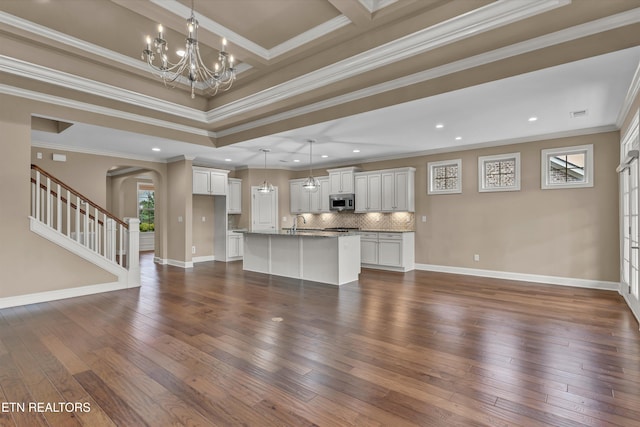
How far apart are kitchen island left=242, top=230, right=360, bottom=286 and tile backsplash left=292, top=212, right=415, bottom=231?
197 centimetres

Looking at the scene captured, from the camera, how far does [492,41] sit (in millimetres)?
3201

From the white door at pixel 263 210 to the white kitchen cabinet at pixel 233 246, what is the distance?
512 millimetres

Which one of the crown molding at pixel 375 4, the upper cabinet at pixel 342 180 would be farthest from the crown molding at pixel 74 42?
the upper cabinet at pixel 342 180

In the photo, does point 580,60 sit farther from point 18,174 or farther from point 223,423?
point 18,174

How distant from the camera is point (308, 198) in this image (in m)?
9.12

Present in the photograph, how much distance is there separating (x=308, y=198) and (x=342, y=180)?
130 centimetres

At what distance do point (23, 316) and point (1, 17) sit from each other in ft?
11.0

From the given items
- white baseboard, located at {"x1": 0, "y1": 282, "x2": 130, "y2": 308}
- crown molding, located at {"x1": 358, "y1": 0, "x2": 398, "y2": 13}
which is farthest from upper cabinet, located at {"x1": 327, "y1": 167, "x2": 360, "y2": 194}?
white baseboard, located at {"x1": 0, "y1": 282, "x2": 130, "y2": 308}

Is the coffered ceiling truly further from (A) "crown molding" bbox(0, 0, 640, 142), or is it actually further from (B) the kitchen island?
(B) the kitchen island

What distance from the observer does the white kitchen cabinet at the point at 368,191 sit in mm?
7684

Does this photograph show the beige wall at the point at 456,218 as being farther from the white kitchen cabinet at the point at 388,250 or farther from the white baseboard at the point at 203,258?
the white baseboard at the point at 203,258

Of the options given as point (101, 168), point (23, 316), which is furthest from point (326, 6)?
point (101, 168)

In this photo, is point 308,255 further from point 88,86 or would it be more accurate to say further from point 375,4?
point 88,86

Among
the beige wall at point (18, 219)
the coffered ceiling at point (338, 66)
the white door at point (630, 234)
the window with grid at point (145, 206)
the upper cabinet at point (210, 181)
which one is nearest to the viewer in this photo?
the coffered ceiling at point (338, 66)
